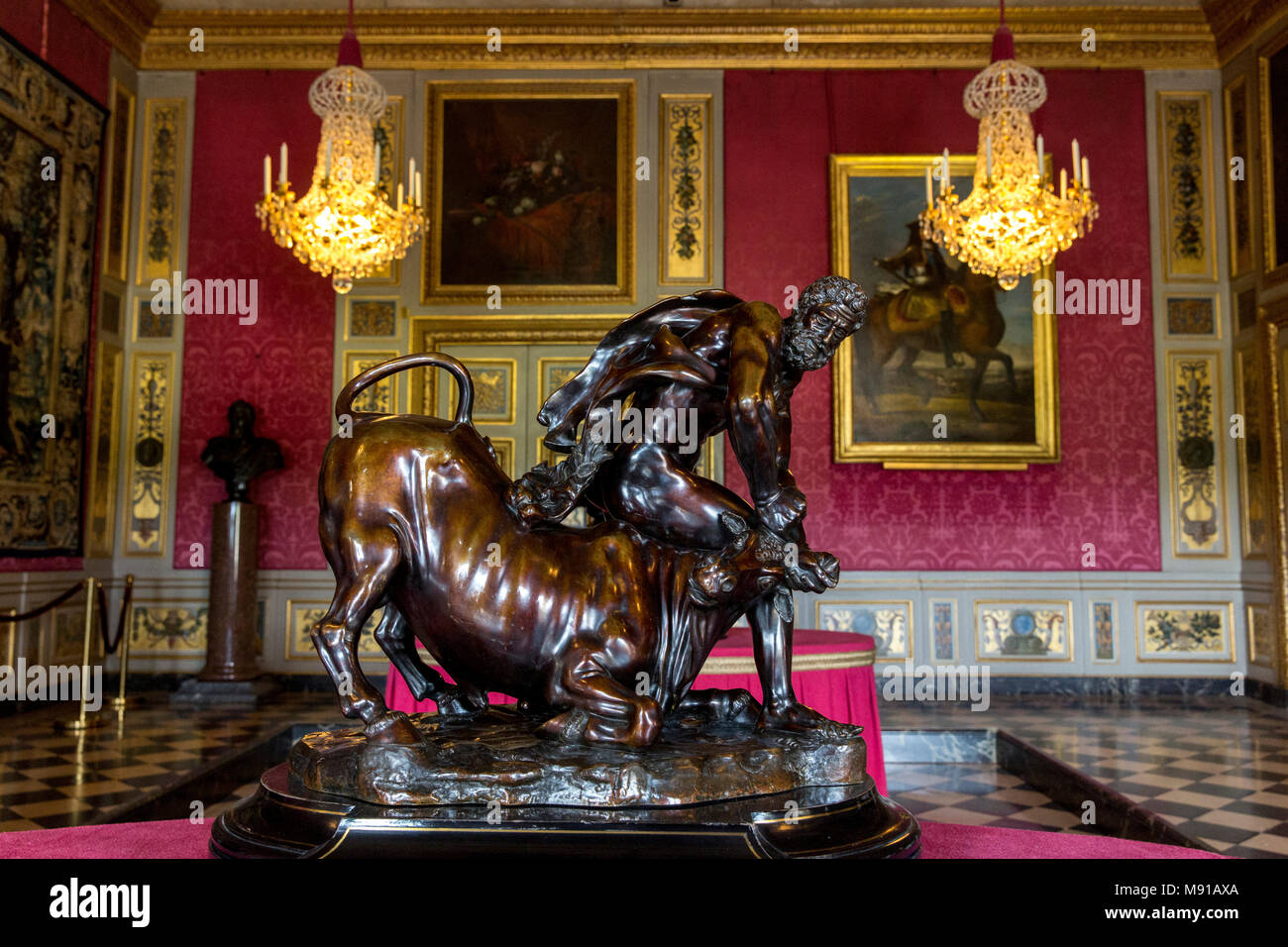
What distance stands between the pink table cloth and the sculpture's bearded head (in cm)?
307

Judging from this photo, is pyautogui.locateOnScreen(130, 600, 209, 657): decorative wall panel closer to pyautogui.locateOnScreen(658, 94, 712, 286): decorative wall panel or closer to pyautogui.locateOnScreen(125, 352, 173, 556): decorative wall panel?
pyautogui.locateOnScreen(125, 352, 173, 556): decorative wall panel

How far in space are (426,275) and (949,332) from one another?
5.21 m

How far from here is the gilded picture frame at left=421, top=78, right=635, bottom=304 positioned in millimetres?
9305

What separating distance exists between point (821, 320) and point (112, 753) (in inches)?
238

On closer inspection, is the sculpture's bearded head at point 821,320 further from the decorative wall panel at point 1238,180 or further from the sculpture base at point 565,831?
the decorative wall panel at point 1238,180

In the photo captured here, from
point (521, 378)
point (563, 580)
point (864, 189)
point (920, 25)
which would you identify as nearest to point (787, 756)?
point (563, 580)

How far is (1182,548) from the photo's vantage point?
9039 millimetres

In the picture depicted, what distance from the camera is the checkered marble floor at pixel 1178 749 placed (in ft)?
14.9

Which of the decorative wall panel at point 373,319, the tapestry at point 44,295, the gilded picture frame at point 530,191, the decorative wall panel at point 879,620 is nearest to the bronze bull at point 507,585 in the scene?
the tapestry at point 44,295

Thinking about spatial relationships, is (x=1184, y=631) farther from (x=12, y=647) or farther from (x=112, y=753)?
(x=12, y=647)

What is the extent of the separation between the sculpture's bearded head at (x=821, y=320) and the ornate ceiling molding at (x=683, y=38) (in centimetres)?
855

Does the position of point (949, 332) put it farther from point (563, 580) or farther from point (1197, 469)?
point (563, 580)
